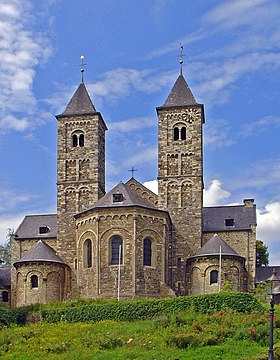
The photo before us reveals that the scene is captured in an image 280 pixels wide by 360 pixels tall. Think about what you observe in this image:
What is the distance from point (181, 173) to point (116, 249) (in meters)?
10.7

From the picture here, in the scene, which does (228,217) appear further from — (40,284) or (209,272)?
(40,284)

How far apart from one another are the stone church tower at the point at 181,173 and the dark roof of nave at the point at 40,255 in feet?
33.1

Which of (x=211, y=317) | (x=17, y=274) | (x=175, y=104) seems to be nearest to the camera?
(x=211, y=317)

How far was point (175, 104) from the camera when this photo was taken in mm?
69750

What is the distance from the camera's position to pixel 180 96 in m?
70.6

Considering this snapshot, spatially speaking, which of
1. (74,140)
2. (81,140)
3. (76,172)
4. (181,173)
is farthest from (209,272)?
(74,140)

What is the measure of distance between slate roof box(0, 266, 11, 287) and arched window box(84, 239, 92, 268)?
12292 mm

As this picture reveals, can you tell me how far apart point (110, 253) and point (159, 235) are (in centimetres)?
435

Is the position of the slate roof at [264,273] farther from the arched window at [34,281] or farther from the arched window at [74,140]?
the arched window at [74,140]

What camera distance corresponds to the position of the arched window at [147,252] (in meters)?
61.2

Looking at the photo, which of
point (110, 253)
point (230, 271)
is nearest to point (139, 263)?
point (110, 253)

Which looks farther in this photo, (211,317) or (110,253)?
(110,253)

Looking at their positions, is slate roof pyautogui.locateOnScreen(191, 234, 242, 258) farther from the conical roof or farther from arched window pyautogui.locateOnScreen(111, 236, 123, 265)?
the conical roof

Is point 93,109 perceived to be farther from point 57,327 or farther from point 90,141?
point 57,327
